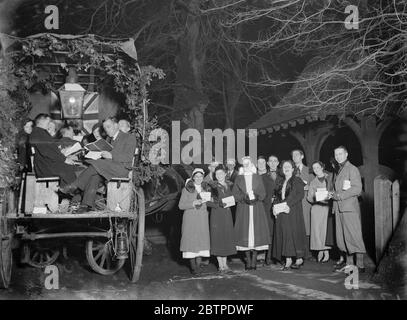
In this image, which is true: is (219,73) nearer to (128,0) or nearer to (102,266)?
(128,0)

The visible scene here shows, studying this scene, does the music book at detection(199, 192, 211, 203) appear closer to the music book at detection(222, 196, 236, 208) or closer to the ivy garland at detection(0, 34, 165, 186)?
the music book at detection(222, 196, 236, 208)

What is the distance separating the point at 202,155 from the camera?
1050cm

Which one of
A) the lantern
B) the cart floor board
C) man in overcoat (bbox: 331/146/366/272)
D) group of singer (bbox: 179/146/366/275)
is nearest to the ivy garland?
the lantern

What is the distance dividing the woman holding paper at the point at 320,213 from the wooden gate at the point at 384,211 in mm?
933

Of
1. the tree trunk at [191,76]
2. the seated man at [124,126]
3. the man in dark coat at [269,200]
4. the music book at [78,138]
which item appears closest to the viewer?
the seated man at [124,126]

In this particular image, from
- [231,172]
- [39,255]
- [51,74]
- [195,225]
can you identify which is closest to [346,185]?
[231,172]

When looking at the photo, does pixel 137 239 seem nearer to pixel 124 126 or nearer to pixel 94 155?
pixel 94 155

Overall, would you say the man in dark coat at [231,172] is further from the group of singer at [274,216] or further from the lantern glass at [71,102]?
the lantern glass at [71,102]

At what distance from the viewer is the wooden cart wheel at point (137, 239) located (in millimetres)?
6883

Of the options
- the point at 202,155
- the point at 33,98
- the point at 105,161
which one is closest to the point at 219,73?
the point at 202,155

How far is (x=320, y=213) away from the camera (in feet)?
27.8

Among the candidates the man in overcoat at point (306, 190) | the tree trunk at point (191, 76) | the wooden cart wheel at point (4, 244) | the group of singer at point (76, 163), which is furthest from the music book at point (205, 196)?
the tree trunk at point (191, 76)

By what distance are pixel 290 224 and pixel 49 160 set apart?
373 cm
